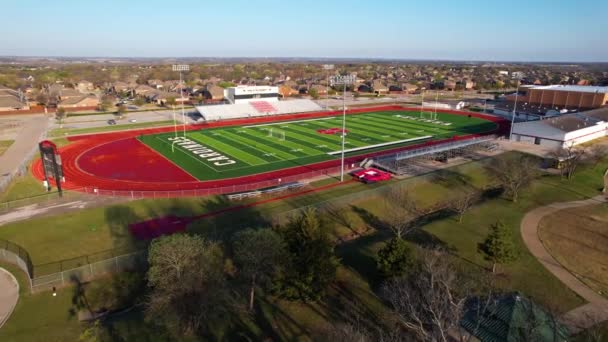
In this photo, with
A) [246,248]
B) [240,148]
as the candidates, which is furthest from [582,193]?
[240,148]

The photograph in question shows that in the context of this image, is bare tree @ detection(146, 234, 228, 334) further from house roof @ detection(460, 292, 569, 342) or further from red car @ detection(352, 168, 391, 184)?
red car @ detection(352, 168, 391, 184)

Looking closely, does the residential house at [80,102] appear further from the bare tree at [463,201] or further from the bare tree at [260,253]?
the bare tree at [260,253]

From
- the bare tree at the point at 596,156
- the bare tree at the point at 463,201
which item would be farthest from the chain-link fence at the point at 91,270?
the bare tree at the point at 596,156

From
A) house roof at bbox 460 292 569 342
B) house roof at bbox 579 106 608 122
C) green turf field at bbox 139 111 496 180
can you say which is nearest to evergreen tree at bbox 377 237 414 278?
house roof at bbox 460 292 569 342

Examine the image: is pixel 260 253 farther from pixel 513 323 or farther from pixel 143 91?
pixel 143 91

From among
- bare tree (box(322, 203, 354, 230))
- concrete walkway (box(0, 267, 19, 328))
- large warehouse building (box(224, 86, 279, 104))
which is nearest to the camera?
concrete walkway (box(0, 267, 19, 328))

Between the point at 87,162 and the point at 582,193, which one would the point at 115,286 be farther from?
the point at 582,193
